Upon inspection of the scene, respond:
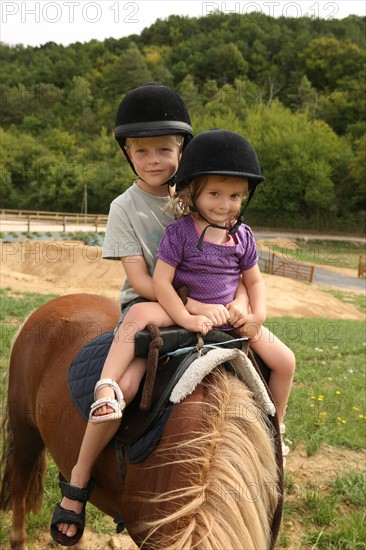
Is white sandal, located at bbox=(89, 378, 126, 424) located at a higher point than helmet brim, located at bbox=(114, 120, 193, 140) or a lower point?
lower

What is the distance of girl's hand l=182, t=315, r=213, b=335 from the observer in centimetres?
188

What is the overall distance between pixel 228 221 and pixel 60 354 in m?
1.37

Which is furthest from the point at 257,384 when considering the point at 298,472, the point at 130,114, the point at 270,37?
the point at 270,37

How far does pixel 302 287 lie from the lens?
63.2ft

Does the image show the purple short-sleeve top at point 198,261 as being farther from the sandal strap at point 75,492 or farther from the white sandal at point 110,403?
the sandal strap at point 75,492

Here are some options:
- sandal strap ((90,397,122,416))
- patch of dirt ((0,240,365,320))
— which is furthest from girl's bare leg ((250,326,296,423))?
patch of dirt ((0,240,365,320))

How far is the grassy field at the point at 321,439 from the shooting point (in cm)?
302

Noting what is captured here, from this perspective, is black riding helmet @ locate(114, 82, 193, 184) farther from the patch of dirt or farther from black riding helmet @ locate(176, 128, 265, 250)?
the patch of dirt

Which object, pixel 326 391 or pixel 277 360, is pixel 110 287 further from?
pixel 277 360

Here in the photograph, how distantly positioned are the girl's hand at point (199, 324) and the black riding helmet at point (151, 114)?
846 mm

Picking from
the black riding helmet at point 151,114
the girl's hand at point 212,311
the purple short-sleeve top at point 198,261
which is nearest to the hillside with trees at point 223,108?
the black riding helmet at point 151,114

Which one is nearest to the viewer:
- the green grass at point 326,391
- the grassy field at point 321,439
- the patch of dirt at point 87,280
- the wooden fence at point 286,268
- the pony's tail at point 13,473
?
the grassy field at point 321,439

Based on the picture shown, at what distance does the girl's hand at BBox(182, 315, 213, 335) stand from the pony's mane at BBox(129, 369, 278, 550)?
20 cm

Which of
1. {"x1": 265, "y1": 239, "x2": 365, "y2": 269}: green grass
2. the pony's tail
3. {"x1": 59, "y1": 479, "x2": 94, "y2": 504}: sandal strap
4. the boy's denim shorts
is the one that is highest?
the boy's denim shorts
